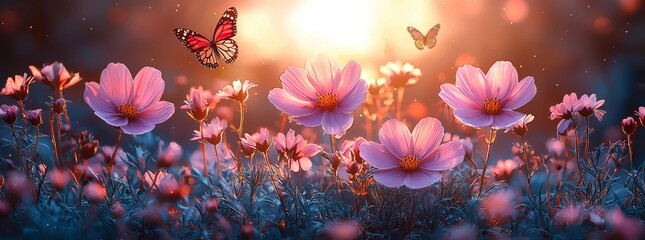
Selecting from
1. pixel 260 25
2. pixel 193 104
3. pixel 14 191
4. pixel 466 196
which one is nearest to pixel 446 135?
pixel 466 196

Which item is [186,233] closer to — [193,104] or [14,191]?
[193,104]

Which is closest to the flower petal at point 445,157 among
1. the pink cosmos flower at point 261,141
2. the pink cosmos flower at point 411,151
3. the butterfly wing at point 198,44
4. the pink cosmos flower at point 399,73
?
the pink cosmos flower at point 411,151

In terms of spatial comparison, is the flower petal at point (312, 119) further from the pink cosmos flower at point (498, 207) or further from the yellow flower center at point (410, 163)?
the pink cosmos flower at point (498, 207)

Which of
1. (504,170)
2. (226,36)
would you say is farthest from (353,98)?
(226,36)

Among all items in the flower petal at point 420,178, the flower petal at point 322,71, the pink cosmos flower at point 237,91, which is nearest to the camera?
the flower petal at point 420,178

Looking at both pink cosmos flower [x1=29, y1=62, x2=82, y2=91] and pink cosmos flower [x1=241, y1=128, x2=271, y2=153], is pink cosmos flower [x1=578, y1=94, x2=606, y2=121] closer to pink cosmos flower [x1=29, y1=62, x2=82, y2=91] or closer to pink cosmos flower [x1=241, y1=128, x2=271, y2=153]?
pink cosmos flower [x1=241, y1=128, x2=271, y2=153]

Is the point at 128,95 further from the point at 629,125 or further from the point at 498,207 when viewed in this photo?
the point at 629,125
